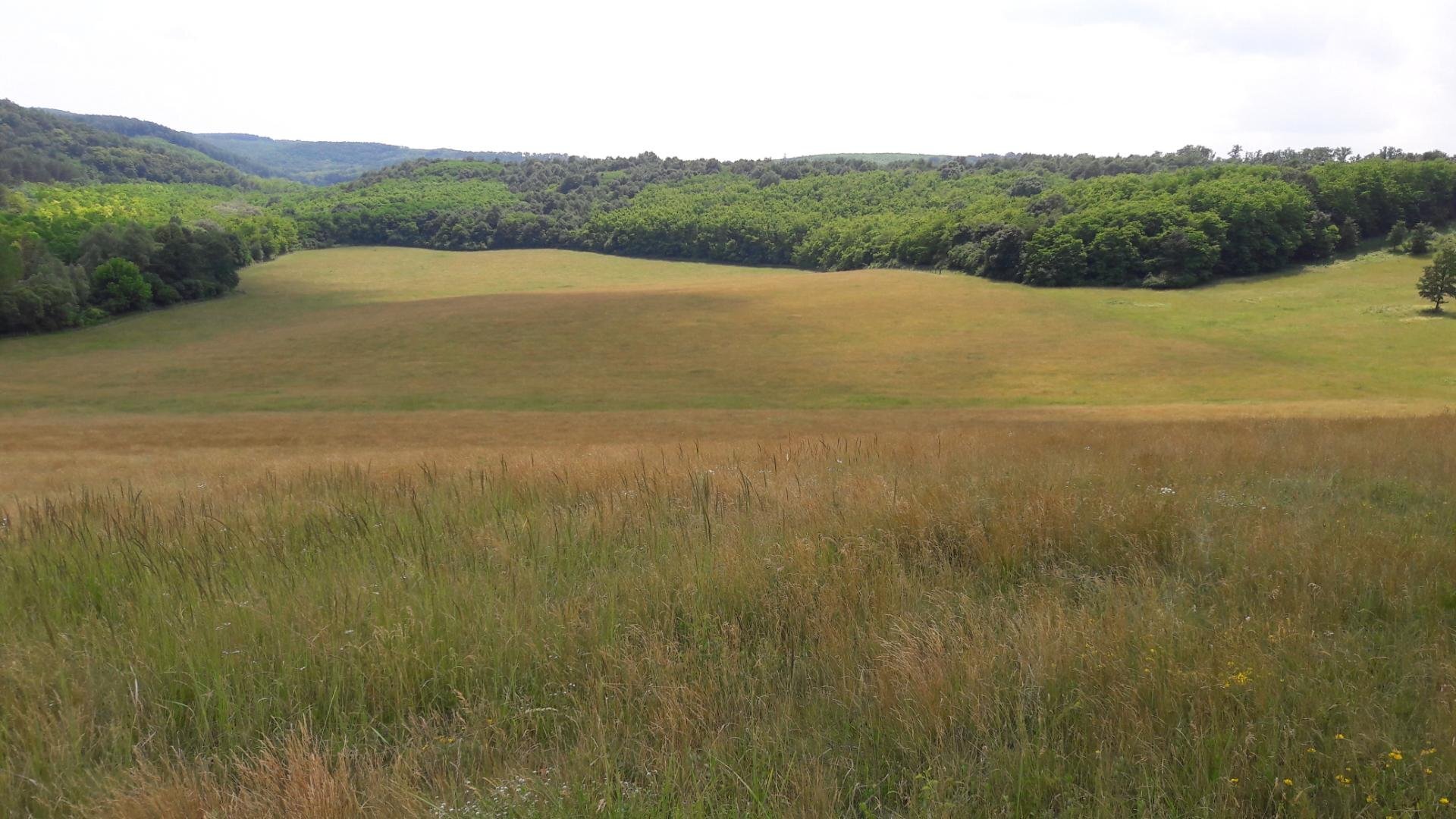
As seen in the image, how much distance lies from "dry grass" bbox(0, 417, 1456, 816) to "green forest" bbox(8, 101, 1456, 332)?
3119 inches

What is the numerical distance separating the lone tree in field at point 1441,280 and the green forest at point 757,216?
64.5 feet

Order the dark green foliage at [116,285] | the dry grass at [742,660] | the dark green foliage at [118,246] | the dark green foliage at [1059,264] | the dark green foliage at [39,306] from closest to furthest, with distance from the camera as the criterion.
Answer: the dry grass at [742,660] < the dark green foliage at [39,306] < the dark green foliage at [116,285] < the dark green foliage at [118,246] < the dark green foliage at [1059,264]

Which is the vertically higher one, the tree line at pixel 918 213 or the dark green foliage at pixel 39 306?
the tree line at pixel 918 213

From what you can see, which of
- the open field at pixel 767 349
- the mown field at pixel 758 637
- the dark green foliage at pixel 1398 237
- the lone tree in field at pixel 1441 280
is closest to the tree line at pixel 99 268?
the open field at pixel 767 349

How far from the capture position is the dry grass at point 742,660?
10.5ft

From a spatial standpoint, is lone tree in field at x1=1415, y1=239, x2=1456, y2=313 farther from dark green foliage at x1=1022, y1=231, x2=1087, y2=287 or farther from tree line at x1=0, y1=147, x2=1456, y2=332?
dark green foliage at x1=1022, y1=231, x2=1087, y2=287

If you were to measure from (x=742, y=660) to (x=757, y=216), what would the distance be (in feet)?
437

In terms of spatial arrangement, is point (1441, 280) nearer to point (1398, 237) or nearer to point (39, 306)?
point (1398, 237)

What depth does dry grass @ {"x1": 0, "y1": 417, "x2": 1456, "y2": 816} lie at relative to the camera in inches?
126

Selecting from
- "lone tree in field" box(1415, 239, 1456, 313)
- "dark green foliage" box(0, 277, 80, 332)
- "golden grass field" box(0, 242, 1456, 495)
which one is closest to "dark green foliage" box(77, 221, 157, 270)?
"golden grass field" box(0, 242, 1456, 495)

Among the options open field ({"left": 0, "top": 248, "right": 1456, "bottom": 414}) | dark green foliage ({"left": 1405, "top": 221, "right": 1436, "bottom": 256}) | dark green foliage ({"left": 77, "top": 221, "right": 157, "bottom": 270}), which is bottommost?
open field ({"left": 0, "top": 248, "right": 1456, "bottom": 414})

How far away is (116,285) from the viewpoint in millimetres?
74938

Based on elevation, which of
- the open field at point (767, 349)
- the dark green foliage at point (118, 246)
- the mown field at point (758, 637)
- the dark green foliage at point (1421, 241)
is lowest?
the open field at point (767, 349)

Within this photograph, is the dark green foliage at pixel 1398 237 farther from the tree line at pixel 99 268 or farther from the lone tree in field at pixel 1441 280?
the tree line at pixel 99 268
